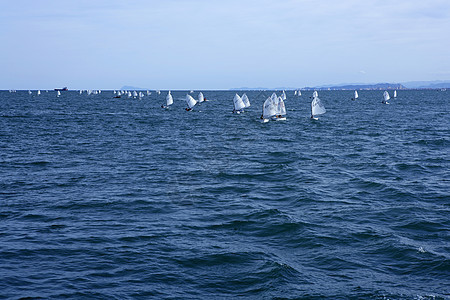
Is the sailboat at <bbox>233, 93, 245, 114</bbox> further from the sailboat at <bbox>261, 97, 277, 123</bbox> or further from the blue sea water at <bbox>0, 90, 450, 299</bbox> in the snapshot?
the blue sea water at <bbox>0, 90, 450, 299</bbox>

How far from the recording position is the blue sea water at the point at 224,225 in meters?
15.0

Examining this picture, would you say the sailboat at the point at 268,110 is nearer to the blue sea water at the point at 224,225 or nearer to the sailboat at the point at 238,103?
the sailboat at the point at 238,103

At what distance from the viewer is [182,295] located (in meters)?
14.2

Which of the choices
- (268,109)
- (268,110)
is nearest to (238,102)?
(268,110)

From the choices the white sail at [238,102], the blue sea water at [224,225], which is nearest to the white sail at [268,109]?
the white sail at [238,102]

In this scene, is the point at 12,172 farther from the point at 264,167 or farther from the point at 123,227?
the point at 264,167

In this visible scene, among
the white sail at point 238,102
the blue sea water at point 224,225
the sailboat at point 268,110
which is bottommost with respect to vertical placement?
the blue sea water at point 224,225

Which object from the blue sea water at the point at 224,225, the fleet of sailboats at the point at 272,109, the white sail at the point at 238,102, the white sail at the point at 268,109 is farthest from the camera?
the white sail at the point at 238,102

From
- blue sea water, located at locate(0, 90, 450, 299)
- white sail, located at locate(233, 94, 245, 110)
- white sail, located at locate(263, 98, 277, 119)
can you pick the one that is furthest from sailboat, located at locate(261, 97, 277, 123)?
blue sea water, located at locate(0, 90, 450, 299)

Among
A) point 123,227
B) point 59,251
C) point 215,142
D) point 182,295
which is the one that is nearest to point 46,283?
point 59,251

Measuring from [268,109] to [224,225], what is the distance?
60702 mm

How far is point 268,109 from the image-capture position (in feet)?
264

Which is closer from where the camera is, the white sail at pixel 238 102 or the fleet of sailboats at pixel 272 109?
the fleet of sailboats at pixel 272 109

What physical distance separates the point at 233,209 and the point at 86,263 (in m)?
9.56
